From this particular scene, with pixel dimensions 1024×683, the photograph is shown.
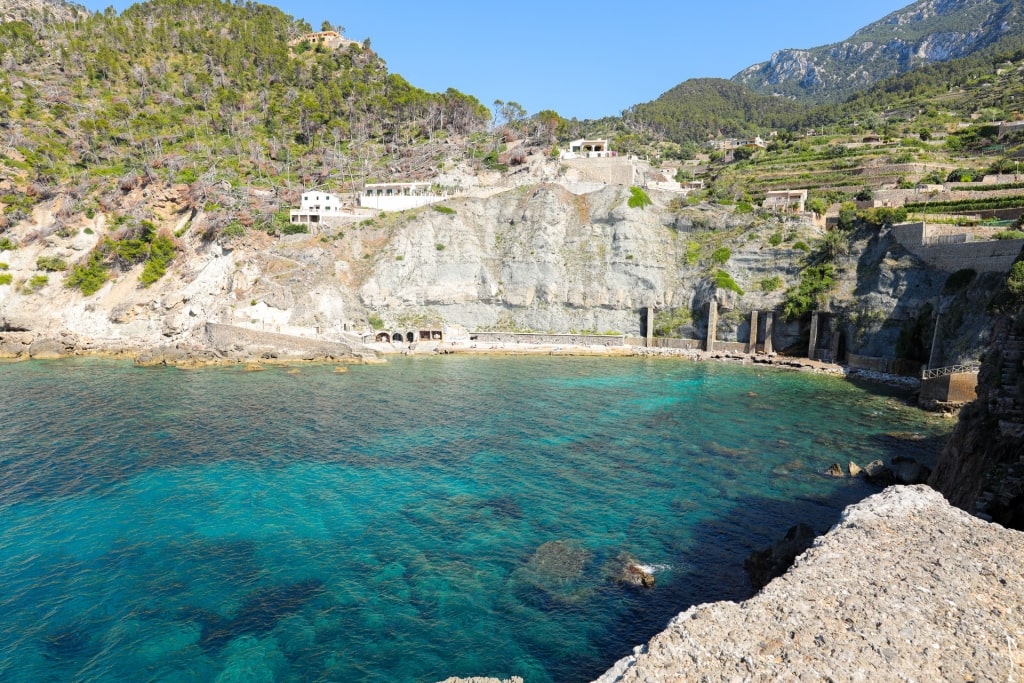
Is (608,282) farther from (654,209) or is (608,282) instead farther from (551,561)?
(551,561)

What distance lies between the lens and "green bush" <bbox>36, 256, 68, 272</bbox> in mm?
71250

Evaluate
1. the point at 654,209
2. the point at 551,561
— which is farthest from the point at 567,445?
the point at 654,209

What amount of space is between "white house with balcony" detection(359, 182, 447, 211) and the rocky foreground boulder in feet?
251

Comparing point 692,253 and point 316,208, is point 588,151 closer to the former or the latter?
point 692,253

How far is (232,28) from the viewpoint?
136000 millimetres

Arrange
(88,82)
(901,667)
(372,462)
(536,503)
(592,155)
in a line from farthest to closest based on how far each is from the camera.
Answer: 1. (88,82)
2. (592,155)
3. (372,462)
4. (536,503)
5. (901,667)

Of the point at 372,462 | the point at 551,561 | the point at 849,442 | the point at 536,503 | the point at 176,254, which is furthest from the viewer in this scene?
the point at 176,254

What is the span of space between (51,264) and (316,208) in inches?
1306

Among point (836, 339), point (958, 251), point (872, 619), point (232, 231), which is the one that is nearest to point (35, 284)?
point (232, 231)

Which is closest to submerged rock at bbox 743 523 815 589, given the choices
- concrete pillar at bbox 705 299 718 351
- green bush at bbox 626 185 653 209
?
concrete pillar at bbox 705 299 718 351

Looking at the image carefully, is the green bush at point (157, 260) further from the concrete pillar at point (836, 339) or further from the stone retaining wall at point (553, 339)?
the concrete pillar at point (836, 339)

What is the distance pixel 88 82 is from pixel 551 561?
138 metres

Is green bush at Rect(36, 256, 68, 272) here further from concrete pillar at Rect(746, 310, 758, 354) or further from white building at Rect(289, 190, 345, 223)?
concrete pillar at Rect(746, 310, 758, 354)

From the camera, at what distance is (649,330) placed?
72562mm
